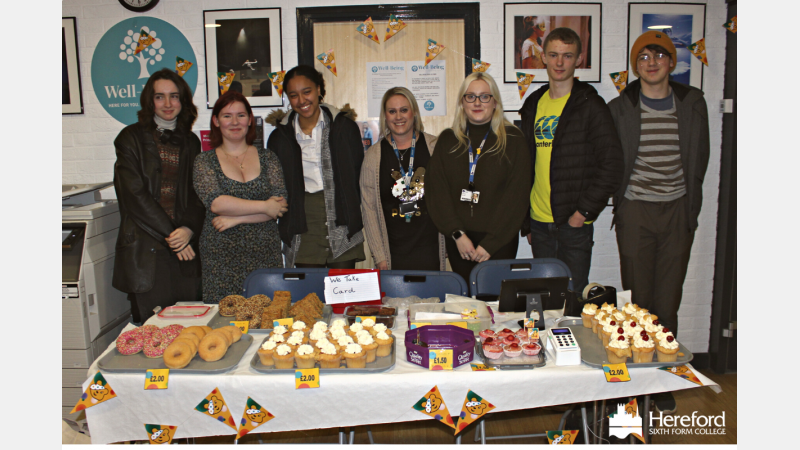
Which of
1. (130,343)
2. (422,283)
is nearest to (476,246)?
(422,283)

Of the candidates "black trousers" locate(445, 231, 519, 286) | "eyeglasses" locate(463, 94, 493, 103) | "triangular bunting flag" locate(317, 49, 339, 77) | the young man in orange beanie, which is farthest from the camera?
"triangular bunting flag" locate(317, 49, 339, 77)

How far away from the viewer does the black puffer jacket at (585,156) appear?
2.86 m

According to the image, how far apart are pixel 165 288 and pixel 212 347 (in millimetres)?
1483

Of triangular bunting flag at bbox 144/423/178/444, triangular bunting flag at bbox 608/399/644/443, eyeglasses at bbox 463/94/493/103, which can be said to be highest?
eyeglasses at bbox 463/94/493/103

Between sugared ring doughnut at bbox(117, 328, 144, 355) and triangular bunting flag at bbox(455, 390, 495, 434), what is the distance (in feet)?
3.93

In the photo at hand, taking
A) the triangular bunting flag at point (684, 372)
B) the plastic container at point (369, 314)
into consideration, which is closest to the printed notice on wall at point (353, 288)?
the plastic container at point (369, 314)

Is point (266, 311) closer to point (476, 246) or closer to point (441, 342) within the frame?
point (441, 342)

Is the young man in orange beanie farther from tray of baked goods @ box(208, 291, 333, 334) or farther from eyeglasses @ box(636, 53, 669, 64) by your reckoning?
tray of baked goods @ box(208, 291, 333, 334)

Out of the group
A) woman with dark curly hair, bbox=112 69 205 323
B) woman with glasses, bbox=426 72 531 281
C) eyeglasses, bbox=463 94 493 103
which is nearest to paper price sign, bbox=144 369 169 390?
woman with dark curly hair, bbox=112 69 205 323

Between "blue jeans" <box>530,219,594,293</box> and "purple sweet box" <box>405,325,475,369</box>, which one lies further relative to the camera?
"blue jeans" <box>530,219,594,293</box>

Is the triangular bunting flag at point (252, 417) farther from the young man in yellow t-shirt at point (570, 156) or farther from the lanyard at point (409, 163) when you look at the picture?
the young man in yellow t-shirt at point (570, 156)

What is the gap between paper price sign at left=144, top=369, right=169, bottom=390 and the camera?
173cm

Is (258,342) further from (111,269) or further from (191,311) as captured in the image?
(111,269)

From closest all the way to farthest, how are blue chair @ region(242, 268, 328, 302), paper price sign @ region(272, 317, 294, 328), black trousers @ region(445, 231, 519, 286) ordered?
paper price sign @ region(272, 317, 294, 328) → blue chair @ region(242, 268, 328, 302) → black trousers @ region(445, 231, 519, 286)
